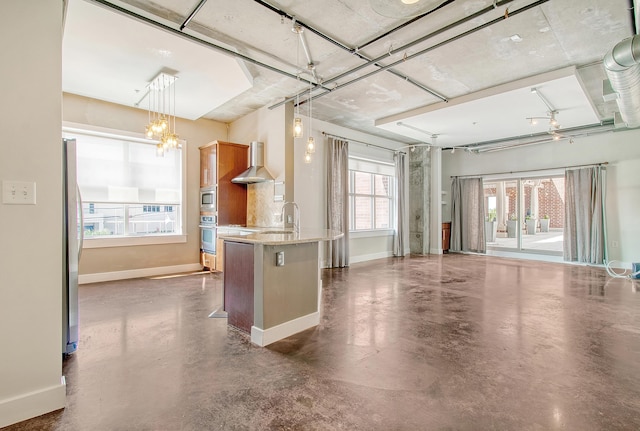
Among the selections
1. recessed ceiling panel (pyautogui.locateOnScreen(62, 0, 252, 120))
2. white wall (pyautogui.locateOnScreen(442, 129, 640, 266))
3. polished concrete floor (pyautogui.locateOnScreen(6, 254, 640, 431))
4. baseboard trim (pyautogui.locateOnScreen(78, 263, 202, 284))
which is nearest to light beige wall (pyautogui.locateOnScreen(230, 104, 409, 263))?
recessed ceiling panel (pyautogui.locateOnScreen(62, 0, 252, 120))

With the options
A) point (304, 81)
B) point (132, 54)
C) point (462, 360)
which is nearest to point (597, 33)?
point (304, 81)

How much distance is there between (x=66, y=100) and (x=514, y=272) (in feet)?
28.4

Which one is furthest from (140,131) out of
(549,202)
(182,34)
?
(549,202)

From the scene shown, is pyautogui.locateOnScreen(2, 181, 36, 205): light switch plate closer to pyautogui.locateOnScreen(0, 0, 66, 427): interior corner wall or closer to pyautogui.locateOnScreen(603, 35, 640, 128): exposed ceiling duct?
pyautogui.locateOnScreen(0, 0, 66, 427): interior corner wall

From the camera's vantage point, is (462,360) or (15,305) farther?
(462,360)

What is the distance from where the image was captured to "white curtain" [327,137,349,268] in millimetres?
6629

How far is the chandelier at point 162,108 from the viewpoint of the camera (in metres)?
4.21

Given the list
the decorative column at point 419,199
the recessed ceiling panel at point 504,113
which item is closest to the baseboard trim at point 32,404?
the recessed ceiling panel at point 504,113

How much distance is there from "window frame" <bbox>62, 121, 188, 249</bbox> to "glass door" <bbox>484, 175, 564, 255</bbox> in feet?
26.8

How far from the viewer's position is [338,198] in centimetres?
675

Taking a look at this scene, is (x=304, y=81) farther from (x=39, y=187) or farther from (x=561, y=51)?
(x=39, y=187)

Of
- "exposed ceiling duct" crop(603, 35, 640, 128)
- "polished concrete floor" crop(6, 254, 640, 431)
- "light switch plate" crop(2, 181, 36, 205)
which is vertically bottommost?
"polished concrete floor" crop(6, 254, 640, 431)

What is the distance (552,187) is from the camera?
27.4 feet

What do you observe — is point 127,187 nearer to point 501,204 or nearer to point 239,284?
point 239,284
